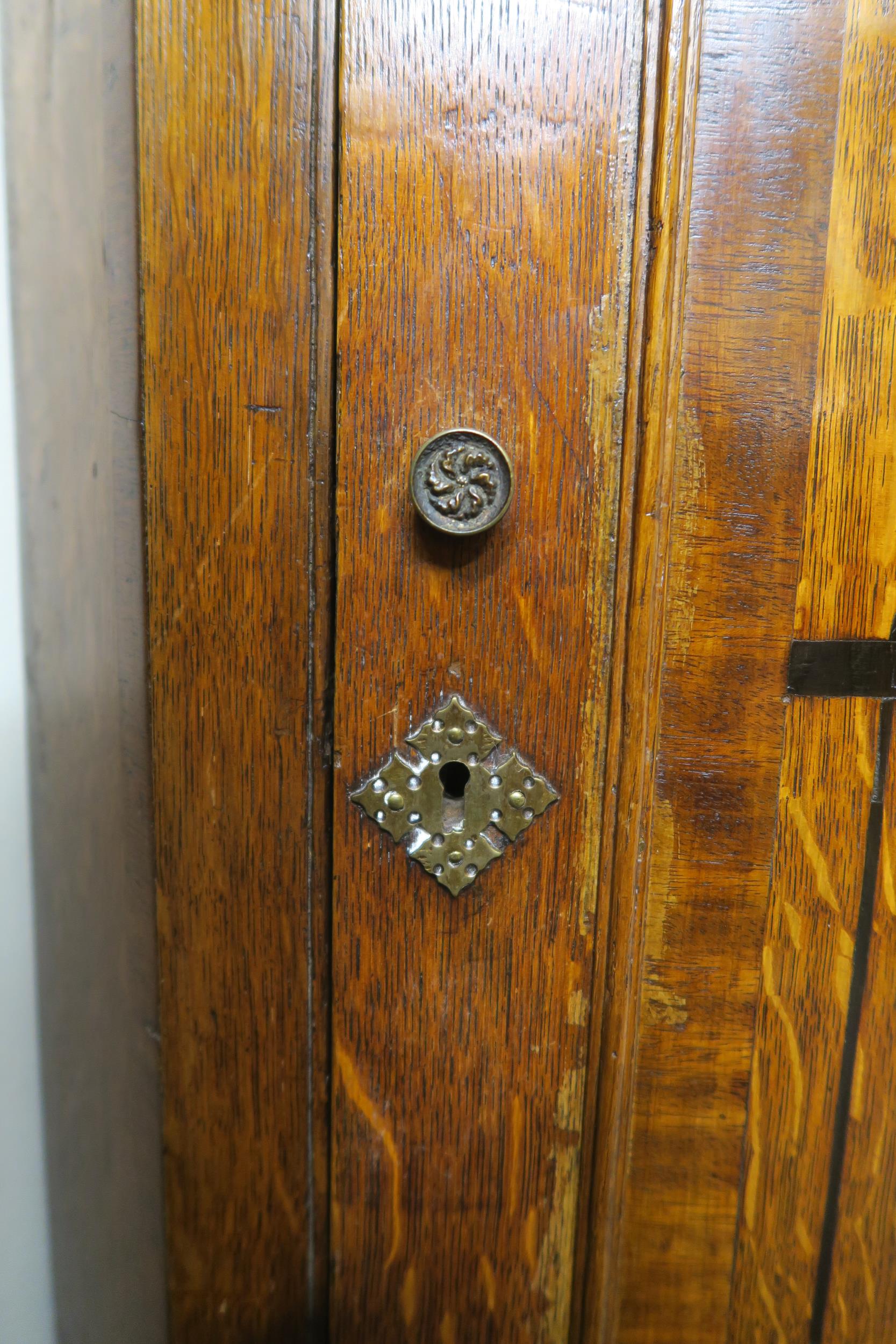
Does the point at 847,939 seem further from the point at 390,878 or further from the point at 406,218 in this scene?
the point at 406,218

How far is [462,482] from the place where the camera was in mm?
398

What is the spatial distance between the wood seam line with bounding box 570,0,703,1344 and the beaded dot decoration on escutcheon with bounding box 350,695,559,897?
5cm

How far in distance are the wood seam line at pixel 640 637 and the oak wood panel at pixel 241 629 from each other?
0.16 m

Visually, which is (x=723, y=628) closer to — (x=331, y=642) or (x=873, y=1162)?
(x=331, y=642)

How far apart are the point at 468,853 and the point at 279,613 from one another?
16 centimetres

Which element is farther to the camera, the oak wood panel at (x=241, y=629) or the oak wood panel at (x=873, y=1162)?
the oak wood panel at (x=873, y=1162)

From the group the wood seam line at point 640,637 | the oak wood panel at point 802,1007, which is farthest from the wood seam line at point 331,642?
the oak wood panel at point 802,1007

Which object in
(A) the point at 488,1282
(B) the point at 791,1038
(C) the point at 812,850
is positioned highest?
(C) the point at 812,850

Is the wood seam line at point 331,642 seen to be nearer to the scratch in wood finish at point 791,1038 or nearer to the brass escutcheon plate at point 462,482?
the brass escutcheon plate at point 462,482

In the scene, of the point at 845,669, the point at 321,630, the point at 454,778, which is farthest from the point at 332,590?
the point at 845,669

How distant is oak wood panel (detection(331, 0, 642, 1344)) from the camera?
0.38m

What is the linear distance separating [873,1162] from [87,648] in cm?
57

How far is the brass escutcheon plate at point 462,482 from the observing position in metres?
0.40

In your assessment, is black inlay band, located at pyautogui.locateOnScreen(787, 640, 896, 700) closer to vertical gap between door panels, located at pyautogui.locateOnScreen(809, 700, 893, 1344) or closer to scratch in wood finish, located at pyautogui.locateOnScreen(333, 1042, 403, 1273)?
vertical gap between door panels, located at pyautogui.locateOnScreen(809, 700, 893, 1344)
